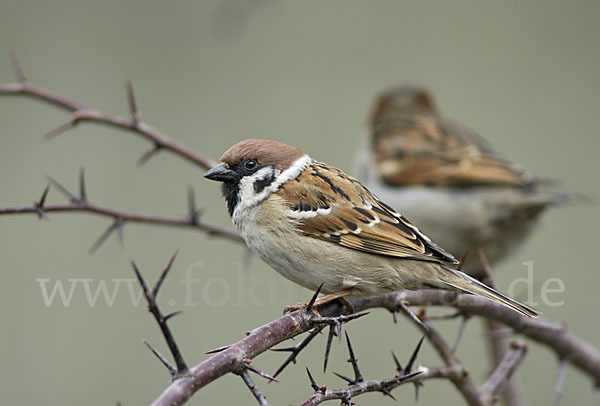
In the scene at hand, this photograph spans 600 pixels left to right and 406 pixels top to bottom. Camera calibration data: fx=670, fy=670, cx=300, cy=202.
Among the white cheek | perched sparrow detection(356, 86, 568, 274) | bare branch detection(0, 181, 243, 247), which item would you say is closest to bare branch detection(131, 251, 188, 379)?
bare branch detection(0, 181, 243, 247)

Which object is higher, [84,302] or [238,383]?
[84,302]

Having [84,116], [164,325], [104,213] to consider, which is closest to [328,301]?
[104,213]

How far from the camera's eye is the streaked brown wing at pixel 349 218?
114 inches

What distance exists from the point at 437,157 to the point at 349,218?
2632 millimetres

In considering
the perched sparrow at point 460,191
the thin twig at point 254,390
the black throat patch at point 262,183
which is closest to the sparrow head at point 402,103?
the perched sparrow at point 460,191

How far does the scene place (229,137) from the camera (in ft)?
18.4

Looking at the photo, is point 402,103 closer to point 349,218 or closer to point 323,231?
point 349,218

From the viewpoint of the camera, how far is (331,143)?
20.5ft

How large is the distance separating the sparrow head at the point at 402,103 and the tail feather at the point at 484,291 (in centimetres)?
369

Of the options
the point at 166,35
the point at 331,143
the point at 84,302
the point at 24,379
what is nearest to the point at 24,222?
the point at 84,302

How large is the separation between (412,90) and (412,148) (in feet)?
3.63

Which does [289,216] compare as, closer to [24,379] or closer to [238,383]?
[238,383]

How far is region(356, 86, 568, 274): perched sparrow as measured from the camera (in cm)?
509

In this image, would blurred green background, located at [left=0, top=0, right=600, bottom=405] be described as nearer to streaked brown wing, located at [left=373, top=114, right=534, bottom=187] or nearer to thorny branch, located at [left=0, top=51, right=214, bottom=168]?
streaked brown wing, located at [left=373, top=114, right=534, bottom=187]
